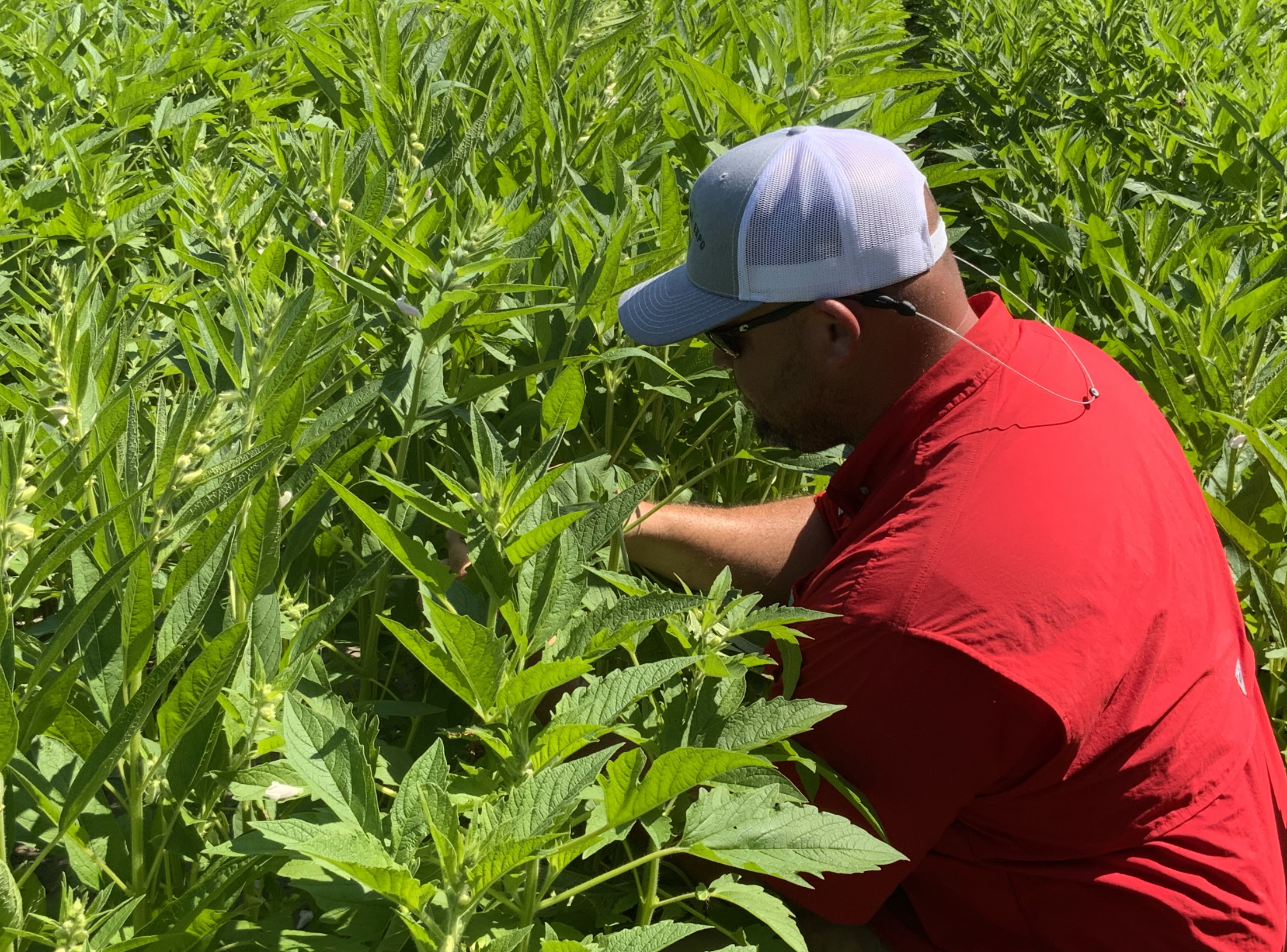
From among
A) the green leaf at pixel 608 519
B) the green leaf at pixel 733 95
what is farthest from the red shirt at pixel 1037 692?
the green leaf at pixel 733 95

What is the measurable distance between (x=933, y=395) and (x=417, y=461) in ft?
3.12

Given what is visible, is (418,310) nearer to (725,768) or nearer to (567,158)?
(567,158)

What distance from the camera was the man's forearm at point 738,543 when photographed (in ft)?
8.13

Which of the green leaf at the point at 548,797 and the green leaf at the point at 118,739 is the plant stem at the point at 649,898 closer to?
the green leaf at the point at 548,797

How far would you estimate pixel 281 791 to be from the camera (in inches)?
54.4

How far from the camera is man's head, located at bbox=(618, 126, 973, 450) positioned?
2271 millimetres

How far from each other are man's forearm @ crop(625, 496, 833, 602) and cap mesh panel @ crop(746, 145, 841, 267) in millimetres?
521

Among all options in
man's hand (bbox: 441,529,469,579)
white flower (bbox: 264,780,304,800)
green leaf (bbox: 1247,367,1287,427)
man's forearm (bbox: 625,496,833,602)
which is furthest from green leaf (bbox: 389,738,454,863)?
green leaf (bbox: 1247,367,1287,427)

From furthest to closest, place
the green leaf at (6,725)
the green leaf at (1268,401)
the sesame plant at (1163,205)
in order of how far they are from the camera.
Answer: the sesame plant at (1163,205)
the green leaf at (1268,401)
the green leaf at (6,725)

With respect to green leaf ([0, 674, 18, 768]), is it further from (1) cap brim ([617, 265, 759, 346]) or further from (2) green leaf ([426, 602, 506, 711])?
(1) cap brim ([617, 265, 759, 346])

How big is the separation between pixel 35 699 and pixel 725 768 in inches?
27.0

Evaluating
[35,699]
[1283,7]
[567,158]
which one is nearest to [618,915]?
[35,699]

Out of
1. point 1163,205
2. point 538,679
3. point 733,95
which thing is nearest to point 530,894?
point 538,679

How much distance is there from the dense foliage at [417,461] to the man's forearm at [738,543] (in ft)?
0.40
